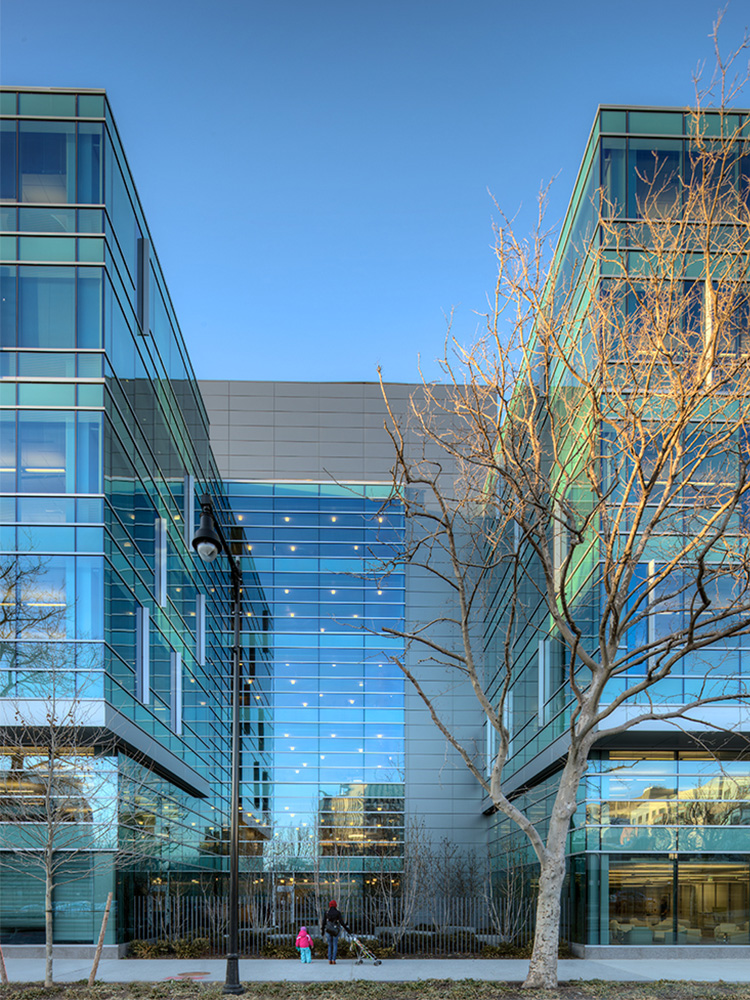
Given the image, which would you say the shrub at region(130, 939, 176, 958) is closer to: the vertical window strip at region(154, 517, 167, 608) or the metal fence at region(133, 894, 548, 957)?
the metal fence at region(133, 894, 548, 957)

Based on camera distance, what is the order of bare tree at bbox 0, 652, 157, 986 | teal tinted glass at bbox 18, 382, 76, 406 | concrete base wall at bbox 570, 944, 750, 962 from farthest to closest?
teal tinted glass at bbox 18, 382, 76, 406 < concrete base wall at bbox 570, 944, 750, 962 < bare tree at bbox 0, 652, 157, 986

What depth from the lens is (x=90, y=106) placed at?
2372 centimetres

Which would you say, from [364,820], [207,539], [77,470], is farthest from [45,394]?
[364,820]

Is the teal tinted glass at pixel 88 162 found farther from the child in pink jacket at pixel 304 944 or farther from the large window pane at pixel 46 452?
the child in pink jacket at pixel 304 944

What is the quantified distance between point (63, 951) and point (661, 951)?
47.8ft

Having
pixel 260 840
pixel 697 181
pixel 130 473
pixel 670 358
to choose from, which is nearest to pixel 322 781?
pixel 260 840

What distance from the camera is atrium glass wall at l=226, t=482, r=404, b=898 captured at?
154 ft

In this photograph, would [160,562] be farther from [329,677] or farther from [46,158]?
[329,677]

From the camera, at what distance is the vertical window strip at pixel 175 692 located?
104 ft

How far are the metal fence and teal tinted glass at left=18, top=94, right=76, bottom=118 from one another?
2095 centimetres

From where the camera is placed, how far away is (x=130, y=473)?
25797 mm

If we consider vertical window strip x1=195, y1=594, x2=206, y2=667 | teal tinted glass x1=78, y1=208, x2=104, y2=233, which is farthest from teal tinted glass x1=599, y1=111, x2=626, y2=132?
vertical window strip x1=195, y1=594, x2=206, y2=667

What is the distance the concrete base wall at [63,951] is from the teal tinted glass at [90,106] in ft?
68.2

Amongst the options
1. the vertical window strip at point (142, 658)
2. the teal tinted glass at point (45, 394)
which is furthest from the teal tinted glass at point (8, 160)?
the vertical window strip at point (142, 658)
